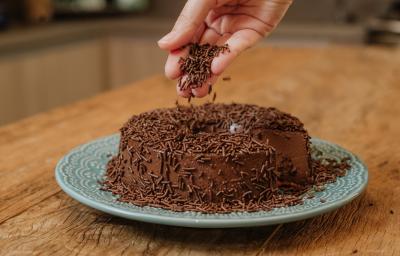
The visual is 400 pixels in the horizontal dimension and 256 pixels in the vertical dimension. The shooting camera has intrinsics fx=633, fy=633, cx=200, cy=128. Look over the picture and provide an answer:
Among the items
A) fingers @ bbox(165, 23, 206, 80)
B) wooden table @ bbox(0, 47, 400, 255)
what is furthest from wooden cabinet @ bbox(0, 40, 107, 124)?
fingers @ bbox(165, 23, 206, 80)

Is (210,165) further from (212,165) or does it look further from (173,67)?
(173,67)

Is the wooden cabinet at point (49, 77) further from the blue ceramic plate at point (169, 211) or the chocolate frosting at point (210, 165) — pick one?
the chocolate frosting at point (210, 165)

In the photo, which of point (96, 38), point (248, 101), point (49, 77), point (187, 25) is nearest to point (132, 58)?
point (96, 38)

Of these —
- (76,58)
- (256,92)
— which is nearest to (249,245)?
(256,92)

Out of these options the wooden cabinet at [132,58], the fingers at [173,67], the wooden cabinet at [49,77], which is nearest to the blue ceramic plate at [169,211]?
the fingers at [173,67]

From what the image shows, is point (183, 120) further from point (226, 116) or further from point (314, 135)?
point (314, 135)

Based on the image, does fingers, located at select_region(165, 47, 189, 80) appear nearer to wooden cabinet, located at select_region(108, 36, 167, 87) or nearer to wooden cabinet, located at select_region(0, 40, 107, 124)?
wooden cabinet, located at select_region(0, 40, 107, 124)
